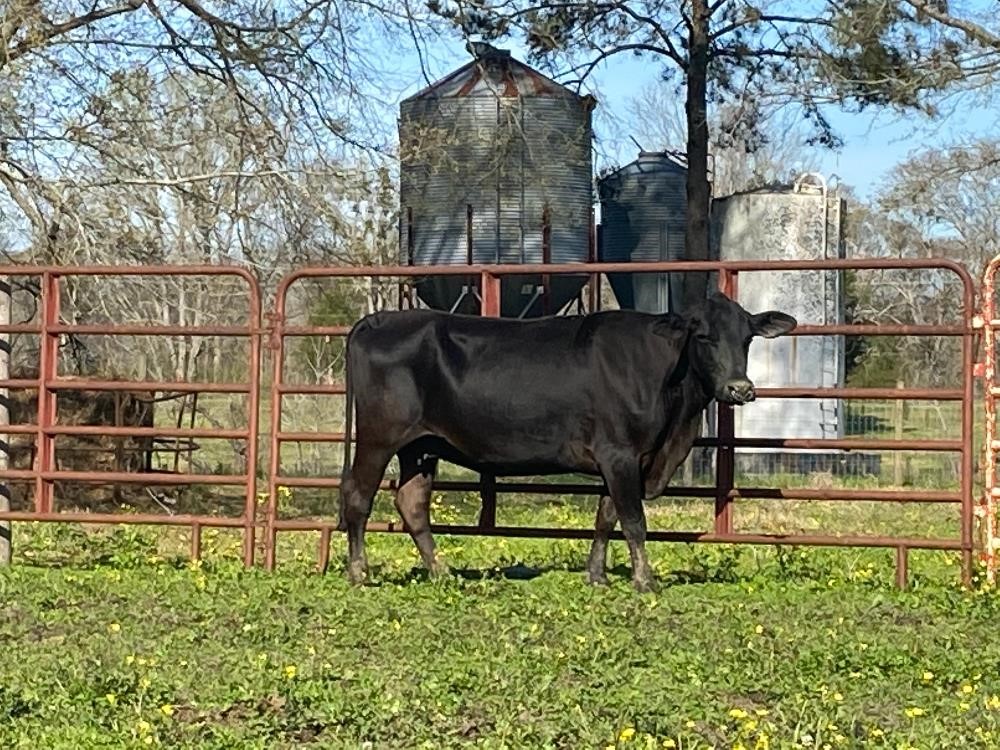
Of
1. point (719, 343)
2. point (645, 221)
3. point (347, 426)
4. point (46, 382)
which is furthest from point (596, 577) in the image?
point (645, 221)

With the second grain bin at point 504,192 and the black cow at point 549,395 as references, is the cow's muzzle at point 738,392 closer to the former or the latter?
the black cow at point 549,395

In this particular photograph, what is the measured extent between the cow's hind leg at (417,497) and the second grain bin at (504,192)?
1129 cm

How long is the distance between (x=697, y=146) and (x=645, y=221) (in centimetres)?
330

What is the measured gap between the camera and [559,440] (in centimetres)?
930

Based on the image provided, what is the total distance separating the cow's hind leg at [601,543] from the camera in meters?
9.34

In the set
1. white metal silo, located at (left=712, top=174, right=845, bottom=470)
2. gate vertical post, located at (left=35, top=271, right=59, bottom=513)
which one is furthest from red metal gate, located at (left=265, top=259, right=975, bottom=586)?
white metal silo, located at (left=712, top=174, right=845, bottom=470)

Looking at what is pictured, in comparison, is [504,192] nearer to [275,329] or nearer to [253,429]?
[275,329]

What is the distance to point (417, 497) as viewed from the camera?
32.2 ft

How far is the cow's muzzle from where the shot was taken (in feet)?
28.8

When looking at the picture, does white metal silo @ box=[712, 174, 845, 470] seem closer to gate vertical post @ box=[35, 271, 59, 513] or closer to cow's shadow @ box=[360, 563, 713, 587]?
cow's shadow @ box=[360, 563, 713, 587]

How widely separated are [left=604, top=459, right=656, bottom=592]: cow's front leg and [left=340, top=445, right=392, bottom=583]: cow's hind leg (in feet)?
4.55

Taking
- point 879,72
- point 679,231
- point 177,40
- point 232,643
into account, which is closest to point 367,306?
point 679,231

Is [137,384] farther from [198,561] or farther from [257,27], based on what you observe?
[257,27]

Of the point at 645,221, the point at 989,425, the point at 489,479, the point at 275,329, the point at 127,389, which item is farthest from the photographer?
the point at 645,221
